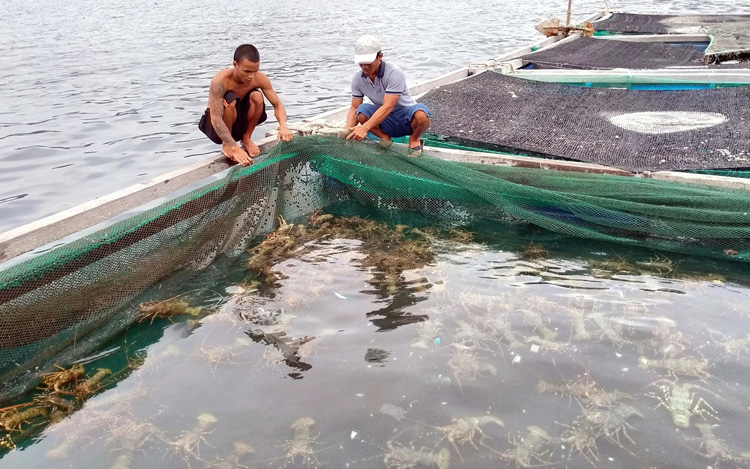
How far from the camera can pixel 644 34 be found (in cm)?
1148

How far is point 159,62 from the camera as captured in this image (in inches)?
499

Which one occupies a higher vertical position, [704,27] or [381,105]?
[381,105]

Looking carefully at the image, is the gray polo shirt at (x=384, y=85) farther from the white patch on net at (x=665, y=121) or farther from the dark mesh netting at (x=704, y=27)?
the dark mesh netting at (x=704, y=27)

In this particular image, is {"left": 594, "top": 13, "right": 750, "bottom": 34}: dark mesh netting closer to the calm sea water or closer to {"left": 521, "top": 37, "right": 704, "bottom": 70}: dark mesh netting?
{"left": 521, "top": 37, "right": 704, "bottom": 70}: dark mesh netting

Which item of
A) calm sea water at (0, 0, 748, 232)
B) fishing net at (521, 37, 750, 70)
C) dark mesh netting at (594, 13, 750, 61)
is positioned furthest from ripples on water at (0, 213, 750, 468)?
dark mesh netting at (594, 13, 750, 61)

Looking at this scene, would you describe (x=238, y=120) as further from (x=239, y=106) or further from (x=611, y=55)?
(x=611, y=55)

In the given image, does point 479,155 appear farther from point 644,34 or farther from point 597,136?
point 644,34

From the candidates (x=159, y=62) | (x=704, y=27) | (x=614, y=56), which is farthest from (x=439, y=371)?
(x=159, y=62)

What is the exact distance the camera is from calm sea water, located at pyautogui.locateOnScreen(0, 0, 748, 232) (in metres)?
7.29

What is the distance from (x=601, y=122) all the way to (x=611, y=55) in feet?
13.6

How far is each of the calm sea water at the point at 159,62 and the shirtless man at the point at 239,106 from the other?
91.3 inches

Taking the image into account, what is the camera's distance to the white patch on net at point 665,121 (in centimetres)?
536

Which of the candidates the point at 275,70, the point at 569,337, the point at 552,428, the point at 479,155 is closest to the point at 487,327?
the point at 569,337

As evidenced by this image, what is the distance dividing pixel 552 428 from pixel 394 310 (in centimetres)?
121
